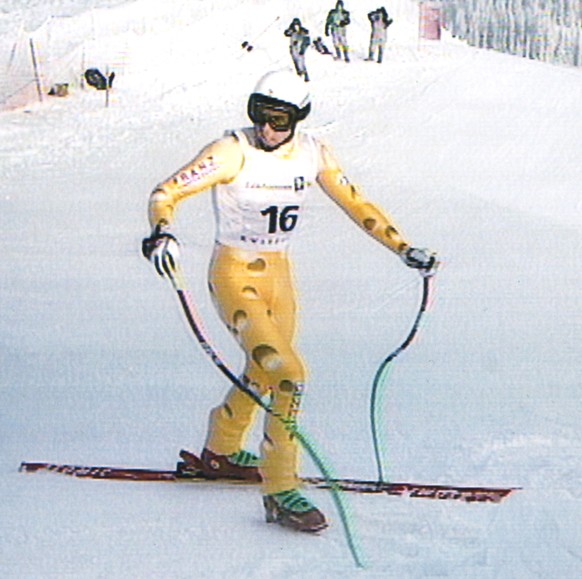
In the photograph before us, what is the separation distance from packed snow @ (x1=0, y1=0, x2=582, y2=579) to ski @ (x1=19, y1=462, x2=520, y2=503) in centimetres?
6

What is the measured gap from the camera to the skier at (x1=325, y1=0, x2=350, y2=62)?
20.9 meters

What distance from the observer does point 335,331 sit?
26.4 feet

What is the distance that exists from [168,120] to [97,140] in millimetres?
1277

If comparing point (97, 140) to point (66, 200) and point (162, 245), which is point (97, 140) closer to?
point (66, 200)

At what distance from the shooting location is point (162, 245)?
12.8ft

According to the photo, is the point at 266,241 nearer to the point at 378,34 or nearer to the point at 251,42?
the point at 378,34

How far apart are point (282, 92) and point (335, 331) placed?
157 inches

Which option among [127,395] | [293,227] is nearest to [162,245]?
[293,227]

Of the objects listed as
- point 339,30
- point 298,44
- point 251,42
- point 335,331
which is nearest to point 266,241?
point 335,331

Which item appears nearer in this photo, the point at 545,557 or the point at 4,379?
the point at 545,557

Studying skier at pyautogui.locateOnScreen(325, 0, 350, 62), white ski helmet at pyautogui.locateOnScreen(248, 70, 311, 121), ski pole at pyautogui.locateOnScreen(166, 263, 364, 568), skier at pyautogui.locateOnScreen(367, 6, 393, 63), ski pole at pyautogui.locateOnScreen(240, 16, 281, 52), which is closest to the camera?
ski pole at pyautogui.locateOnScreen(166, 263, 364, 568)

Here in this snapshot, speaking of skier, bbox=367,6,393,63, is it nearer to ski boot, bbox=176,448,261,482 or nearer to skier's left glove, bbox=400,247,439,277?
ski boot, bbox=176,448,261,482

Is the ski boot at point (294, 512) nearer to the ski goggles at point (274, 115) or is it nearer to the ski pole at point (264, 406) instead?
the ski pole at point (264, 406)

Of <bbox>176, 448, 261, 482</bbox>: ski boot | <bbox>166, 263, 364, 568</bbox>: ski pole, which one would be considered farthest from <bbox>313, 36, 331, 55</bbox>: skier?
<bbox>166, 263, 364, 568</bbox>: ski pole
